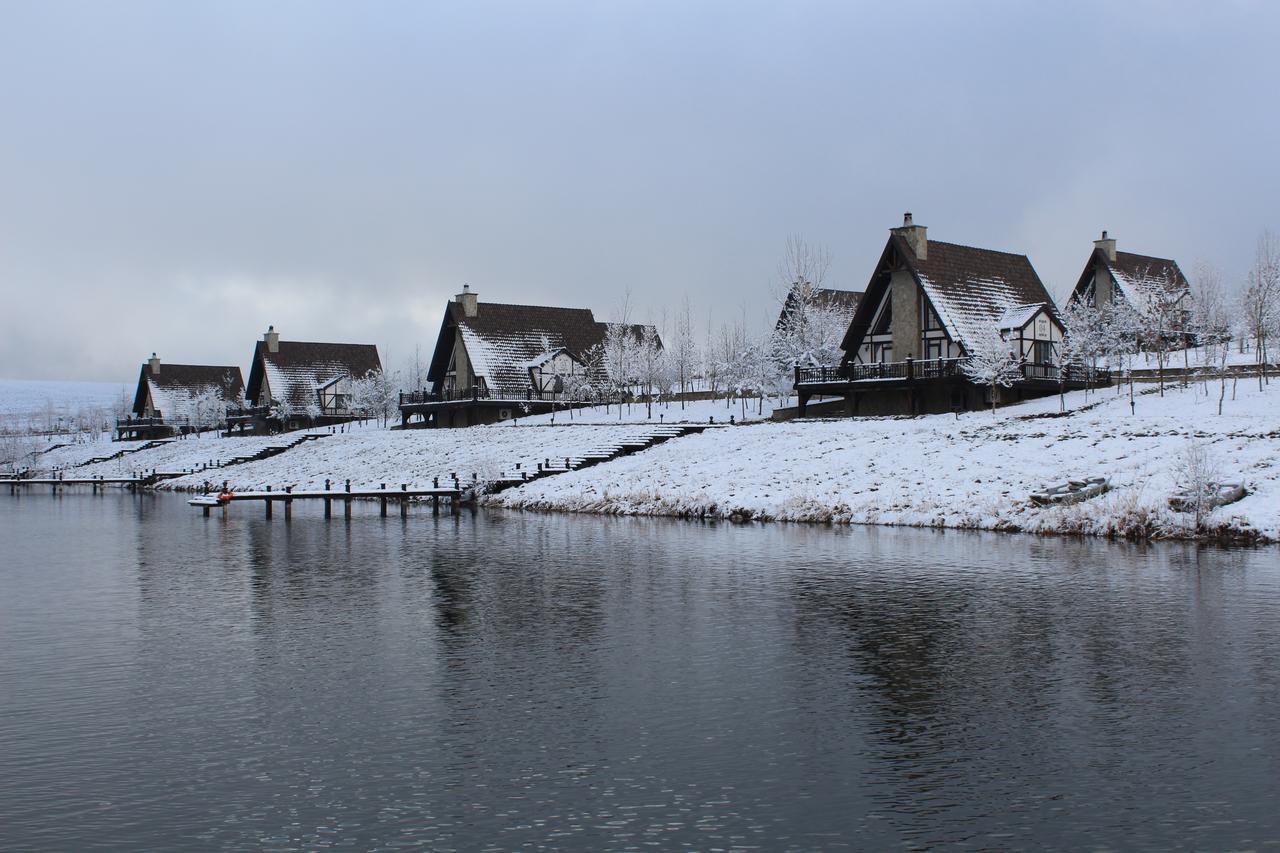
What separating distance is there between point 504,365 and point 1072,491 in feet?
171

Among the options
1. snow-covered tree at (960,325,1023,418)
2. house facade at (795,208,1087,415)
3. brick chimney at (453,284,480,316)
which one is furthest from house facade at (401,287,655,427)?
snow-covered tree at (960,325,1023,418)

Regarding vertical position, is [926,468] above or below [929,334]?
below

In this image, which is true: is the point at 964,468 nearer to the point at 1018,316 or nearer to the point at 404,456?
the point at 1018,316

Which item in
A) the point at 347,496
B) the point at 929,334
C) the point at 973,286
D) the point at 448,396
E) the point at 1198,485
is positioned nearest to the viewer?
the point at 1198,485

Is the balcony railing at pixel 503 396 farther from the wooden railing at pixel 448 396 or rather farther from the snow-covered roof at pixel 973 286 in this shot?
the snow-covered roof at pixel 973 286

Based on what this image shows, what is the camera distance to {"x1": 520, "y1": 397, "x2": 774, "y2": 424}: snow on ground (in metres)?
65.4

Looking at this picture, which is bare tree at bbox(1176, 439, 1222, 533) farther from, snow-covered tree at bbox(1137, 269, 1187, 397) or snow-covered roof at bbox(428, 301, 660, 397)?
snow-covered roof at bbox(428, 301, 660, 397)

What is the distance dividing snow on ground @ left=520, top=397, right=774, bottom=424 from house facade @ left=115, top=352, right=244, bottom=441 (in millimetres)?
53469

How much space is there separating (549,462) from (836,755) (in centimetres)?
4150

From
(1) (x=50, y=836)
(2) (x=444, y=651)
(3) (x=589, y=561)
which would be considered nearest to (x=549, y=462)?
(3) (x=589, y=561)

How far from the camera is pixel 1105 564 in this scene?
989 inches

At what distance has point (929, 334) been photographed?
185ft

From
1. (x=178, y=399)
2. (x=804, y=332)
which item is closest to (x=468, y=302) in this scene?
(x=804, y=332)

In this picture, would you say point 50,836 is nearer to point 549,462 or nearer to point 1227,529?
point 1227,529
